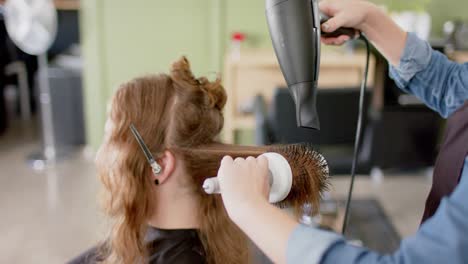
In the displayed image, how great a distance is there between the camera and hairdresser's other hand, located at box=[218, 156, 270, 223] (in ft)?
1.98

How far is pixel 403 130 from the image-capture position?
3117mm

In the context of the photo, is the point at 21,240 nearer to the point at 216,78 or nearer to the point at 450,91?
the point at 216,78

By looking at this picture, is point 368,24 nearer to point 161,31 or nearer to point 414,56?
point 414,56

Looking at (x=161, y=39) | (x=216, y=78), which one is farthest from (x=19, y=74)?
(x=216, y=78)

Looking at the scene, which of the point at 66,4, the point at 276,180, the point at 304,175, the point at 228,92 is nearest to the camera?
the point at 276,180

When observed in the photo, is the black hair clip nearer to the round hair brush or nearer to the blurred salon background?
the round hair brush

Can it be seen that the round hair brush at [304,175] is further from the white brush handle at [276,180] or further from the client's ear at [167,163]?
the client's ear at [167,163]

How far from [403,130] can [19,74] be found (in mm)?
3339

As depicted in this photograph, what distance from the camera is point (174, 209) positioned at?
108 centimetres

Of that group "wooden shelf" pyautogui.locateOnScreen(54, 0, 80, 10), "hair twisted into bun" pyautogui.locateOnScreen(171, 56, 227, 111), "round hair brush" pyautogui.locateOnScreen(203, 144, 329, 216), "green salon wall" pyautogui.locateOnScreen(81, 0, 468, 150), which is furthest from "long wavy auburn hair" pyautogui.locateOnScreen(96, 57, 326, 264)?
"wooden shelf" pyautogui.locateOnScreen(54, 0, 80, 10)

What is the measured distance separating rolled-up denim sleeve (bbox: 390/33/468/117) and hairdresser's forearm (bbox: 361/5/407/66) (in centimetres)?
1

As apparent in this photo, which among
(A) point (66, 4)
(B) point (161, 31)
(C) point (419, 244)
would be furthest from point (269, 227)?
(A) point (66, 4)

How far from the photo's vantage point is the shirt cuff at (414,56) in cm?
99

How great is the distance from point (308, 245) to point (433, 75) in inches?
24.5
